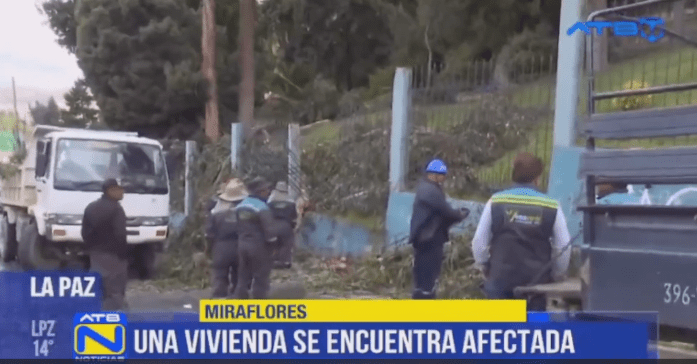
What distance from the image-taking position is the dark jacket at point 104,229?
6.77m

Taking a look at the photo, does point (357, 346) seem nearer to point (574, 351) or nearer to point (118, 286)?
point (574, 351)

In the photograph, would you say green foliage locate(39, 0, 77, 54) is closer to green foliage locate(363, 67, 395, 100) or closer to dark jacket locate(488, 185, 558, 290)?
dark jacket locate(488, 185, 558, 290)

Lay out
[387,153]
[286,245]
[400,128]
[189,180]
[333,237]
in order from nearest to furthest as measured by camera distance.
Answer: [400,128]
[387,153]
[286,245]
[333,237]
[189,180]

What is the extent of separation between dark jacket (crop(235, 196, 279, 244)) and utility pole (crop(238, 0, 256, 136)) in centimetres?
534

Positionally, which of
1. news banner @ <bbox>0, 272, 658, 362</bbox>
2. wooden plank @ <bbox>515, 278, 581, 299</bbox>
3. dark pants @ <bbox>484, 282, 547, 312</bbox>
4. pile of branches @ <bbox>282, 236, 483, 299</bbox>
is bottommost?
pile of branches @ <bbox>282, 236, 483, 299</bbox>

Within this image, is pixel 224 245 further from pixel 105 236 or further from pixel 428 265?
pixel 428 265

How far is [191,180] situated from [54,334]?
26.6 feet

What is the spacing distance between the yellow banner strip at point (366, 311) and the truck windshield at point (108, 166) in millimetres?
6772

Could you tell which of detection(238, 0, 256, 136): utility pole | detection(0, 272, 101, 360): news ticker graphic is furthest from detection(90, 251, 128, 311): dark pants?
detection(238, 0, 256, 136): utility pole

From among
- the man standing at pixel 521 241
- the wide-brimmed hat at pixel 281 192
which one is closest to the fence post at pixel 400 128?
the wide-brimmed hat at pixel 281 192

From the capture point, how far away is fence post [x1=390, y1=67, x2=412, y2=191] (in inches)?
350

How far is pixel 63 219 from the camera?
9.97 m

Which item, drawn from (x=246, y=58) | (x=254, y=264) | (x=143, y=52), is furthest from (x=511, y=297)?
(x=246, y=58)

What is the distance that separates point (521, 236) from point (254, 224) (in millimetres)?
3470
